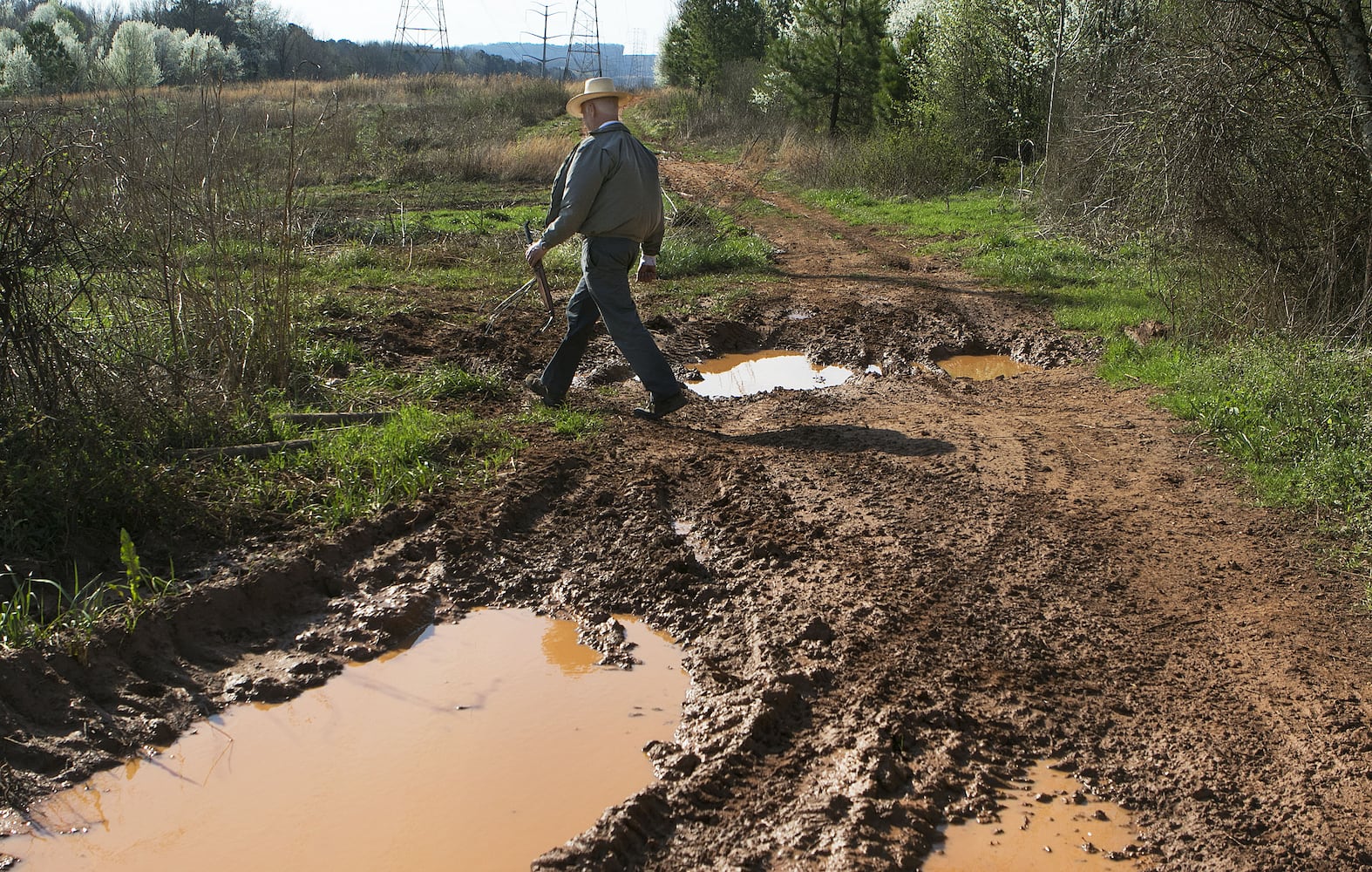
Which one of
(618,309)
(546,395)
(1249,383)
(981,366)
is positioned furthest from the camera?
(981,366)

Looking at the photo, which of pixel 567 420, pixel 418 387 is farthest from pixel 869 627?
pixel 418 387

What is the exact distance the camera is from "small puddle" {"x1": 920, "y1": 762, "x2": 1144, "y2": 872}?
→ 2.79 metres

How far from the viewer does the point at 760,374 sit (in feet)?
26.8

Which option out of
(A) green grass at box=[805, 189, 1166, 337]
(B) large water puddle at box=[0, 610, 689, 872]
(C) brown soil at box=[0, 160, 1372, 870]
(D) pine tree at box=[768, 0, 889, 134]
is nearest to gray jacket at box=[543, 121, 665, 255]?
(C) brown soil at box=[0, 160, 1372, 870]

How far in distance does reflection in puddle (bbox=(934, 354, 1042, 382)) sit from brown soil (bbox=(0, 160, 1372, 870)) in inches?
53.4

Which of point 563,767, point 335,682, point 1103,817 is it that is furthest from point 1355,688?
point 335,682

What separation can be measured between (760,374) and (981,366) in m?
1.89

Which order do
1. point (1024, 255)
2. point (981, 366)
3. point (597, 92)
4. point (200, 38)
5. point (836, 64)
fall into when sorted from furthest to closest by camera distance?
point (200, 38), point (836, 64), point (1024, 255), point (981, 366), point (597, 92)

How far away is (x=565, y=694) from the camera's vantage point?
3.77 metres

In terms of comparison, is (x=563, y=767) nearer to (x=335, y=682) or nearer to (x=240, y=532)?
(x=335, y=682)

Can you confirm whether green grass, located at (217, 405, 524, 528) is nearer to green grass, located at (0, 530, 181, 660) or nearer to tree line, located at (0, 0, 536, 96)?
green grass, located at (0, 530, 181, 660)

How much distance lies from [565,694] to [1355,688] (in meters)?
2.85

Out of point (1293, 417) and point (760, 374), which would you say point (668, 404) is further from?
point (1293, 417)

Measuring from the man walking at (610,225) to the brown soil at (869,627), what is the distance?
1.58 feet
